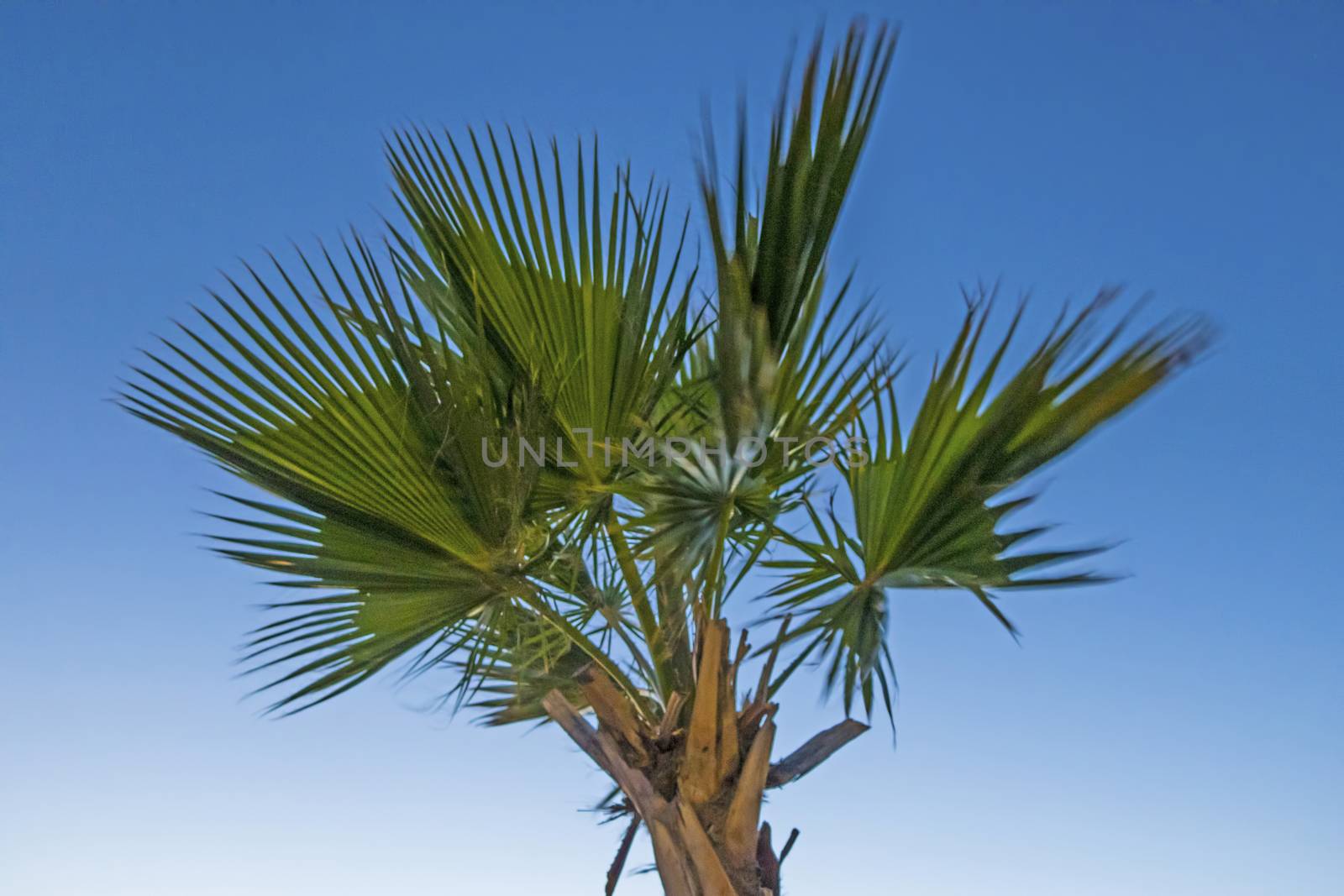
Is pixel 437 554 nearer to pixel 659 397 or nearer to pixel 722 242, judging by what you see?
pixel 659 397

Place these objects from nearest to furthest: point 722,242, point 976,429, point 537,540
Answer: point 722,242
point 976,429
point 537,540

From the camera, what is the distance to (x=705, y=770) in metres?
3.16

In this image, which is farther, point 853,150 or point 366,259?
point 366,259

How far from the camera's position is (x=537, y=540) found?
11.0 ft

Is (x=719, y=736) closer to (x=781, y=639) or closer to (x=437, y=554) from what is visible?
(x=781, y=639)

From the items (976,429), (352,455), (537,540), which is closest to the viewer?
(976,429)

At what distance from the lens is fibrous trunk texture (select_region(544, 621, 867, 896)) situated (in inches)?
121

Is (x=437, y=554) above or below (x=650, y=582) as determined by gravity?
above

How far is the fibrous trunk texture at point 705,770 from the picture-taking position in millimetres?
3082

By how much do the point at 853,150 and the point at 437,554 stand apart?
1.62 m

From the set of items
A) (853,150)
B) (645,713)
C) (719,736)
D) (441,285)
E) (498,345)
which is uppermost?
(441,285)

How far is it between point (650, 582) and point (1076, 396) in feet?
3.90

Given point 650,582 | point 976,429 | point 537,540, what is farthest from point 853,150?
point 537,540

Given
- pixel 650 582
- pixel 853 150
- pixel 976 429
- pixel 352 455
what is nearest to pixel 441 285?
pixel 352 455
